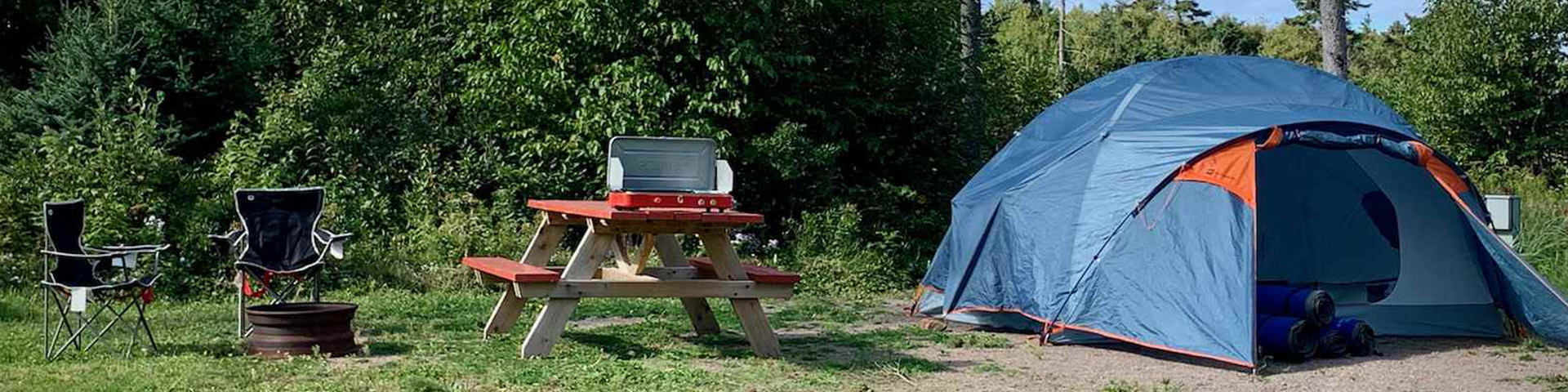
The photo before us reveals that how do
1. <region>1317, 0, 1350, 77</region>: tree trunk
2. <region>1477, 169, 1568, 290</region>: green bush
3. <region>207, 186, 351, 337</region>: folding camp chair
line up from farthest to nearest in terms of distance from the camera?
<region>1317, 0, 1350, 77</region>: tree trunk → <region>1477, 169, 1568, 290</region>: green bush → <region>207, 186, 351, 337</region>: folding camp chair

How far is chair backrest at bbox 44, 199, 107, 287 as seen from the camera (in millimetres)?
7055

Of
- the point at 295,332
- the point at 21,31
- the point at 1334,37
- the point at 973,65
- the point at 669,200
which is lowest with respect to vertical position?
the point at 295,332

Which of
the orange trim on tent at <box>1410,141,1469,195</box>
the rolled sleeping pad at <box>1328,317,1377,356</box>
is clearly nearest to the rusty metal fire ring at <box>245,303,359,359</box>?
the rolled sleeping pad at <box>1328,317,1377,356</box>

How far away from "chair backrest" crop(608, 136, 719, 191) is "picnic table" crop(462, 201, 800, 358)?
190 millimetres

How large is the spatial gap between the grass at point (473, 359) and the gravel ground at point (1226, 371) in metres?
0.27

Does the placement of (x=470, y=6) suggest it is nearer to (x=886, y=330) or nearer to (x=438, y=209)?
(x=438, y=209)

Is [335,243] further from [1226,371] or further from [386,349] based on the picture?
[1226,371]

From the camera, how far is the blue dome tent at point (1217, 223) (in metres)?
7.45

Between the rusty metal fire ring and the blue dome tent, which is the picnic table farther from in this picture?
the blue dome tent

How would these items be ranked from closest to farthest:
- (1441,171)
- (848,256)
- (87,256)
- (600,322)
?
(87,256) < (1441,171) < (600,322) < (848,256)

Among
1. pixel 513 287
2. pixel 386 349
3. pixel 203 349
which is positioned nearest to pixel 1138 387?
pixel 513 287

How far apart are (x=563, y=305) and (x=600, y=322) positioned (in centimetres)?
181

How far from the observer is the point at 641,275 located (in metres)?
7.64

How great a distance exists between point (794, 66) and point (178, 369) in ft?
24.6
